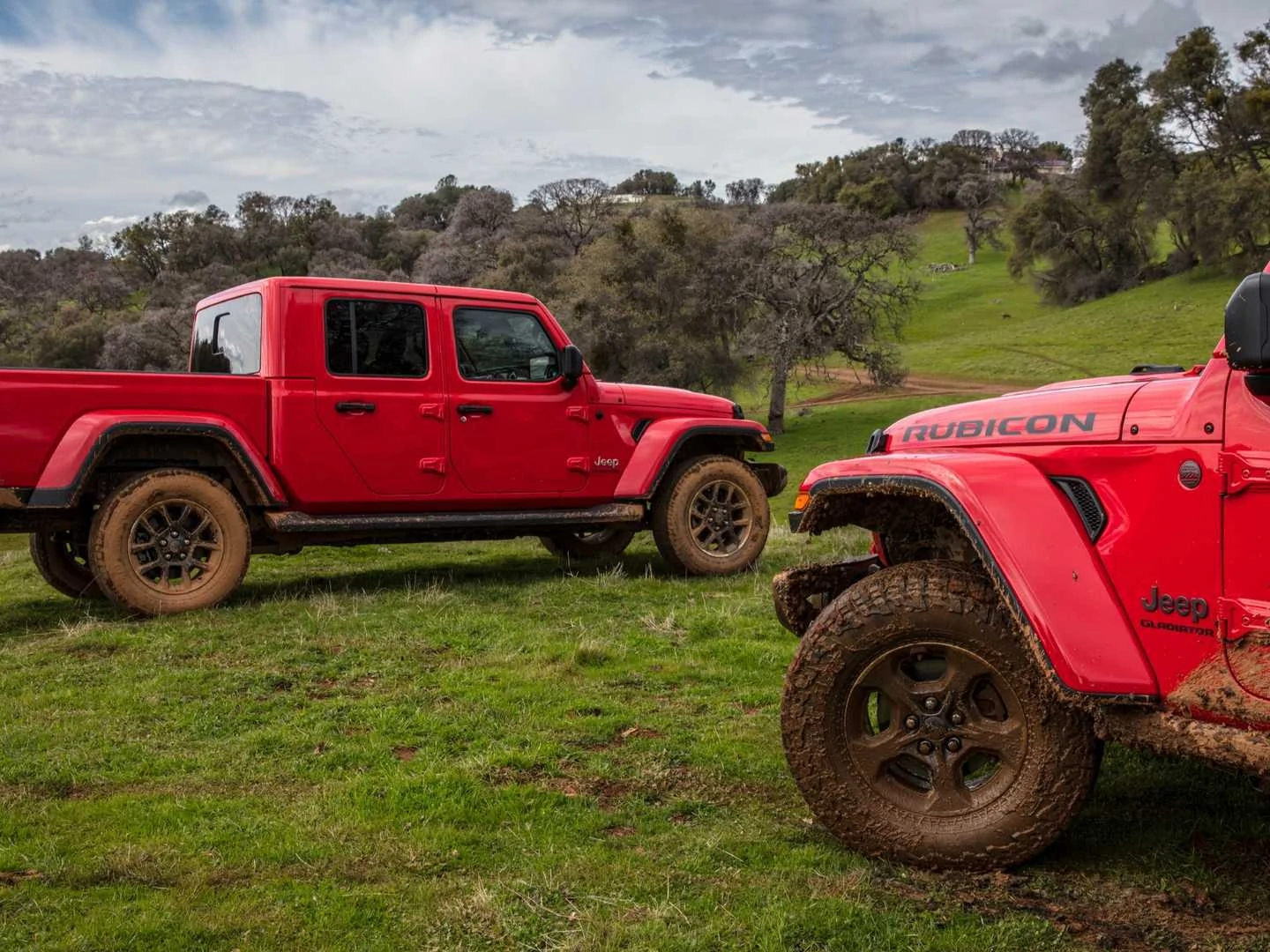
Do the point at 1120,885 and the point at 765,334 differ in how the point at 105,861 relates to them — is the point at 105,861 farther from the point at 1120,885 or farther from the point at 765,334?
the point at 765,334

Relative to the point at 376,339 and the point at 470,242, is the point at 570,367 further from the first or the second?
the point at 470,242

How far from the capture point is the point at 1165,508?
3.25 meters

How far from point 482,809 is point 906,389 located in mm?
38899

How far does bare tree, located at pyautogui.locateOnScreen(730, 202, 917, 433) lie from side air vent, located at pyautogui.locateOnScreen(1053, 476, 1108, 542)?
107 ft

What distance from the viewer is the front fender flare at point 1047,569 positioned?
3283mm

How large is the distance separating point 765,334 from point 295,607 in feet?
96.9

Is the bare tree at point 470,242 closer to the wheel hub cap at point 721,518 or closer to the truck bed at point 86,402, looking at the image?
the wheel hub cap at point 721,518

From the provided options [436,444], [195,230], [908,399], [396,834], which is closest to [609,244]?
[908,399]

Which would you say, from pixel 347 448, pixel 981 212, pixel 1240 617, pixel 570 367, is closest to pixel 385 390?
pixel 347 448

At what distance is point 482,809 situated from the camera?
4070mm

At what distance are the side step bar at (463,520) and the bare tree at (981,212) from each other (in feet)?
243

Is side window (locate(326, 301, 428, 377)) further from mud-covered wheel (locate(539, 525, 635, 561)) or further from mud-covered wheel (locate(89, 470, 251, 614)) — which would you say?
mud-covered wheel (locate(539, 525, 635, 561))

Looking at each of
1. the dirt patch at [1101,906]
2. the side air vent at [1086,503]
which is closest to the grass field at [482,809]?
the dirt patch at [1101,906]

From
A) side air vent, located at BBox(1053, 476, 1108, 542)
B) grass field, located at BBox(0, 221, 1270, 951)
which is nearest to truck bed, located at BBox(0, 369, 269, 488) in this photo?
grass field, located at BBox(0, 221, 1270, 951)
